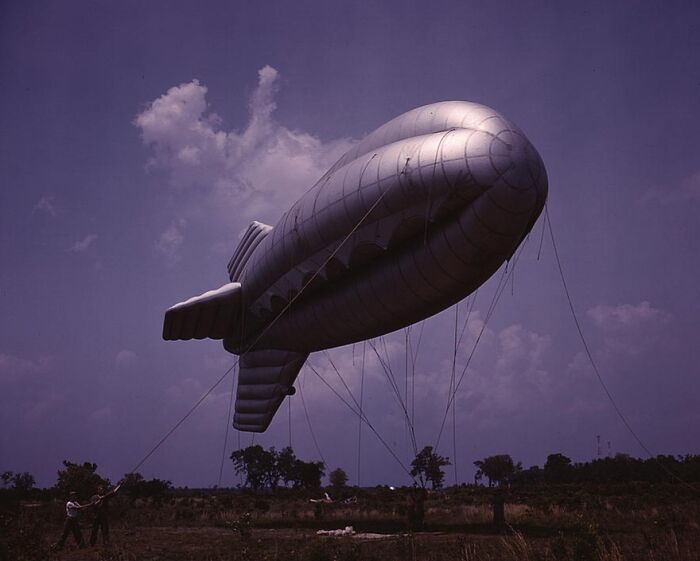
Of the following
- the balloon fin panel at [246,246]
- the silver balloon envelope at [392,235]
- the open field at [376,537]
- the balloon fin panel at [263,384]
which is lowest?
the open field at [376,537]

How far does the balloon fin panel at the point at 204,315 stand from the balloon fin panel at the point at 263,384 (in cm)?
177

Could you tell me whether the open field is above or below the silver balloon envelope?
below

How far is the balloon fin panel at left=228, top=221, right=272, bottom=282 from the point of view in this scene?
2162 centimetres

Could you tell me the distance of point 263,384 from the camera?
21703 mm

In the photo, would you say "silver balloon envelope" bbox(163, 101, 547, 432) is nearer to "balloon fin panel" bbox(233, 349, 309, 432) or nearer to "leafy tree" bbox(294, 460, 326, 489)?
"balloon fin panel" bbox(233, 349, 309, 432)

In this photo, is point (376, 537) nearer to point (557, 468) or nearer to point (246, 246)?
point (246, 246)

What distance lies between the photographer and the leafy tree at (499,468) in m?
116

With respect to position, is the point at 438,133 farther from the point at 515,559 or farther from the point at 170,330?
the point at 170,330

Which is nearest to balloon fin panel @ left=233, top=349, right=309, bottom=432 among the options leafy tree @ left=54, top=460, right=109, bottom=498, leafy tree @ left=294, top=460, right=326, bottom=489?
leafy tree @ left=54, top=460, right=109, bottom=498

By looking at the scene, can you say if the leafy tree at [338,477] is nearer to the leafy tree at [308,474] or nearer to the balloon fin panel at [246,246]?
the leafy tree at [308,474]

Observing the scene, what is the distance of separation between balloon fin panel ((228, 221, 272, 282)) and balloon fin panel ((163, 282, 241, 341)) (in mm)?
844

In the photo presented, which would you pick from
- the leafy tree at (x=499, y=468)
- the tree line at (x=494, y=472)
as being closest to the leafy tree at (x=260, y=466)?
the tree line at (x=494, y=472)

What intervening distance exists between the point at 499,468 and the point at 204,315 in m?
109

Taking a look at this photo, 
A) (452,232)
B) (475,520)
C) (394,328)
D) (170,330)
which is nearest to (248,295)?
(170,330)
